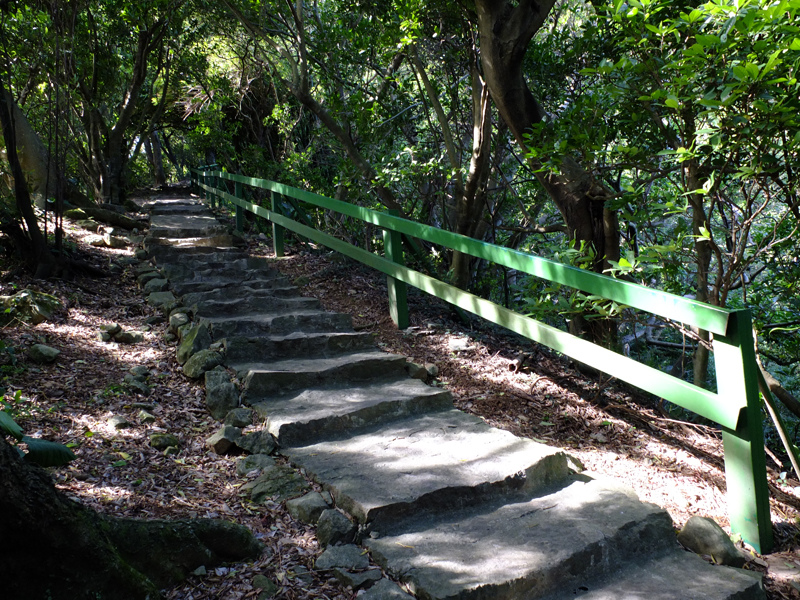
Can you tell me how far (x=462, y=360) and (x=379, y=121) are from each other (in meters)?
4.65

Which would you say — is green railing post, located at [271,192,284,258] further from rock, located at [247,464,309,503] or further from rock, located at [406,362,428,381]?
rock, located at [247,464,309,503]

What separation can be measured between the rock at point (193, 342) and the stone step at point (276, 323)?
110 millimetres

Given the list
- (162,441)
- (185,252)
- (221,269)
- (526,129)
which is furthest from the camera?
(185,252)

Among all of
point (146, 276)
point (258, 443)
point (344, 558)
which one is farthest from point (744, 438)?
point (146, 276)

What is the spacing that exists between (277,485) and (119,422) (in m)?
1.19

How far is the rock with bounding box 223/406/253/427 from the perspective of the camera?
4.04 metres

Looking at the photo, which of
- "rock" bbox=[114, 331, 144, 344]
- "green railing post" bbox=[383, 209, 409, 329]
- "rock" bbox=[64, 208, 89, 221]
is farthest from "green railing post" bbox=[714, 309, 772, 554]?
"rock" bbox=[64, 208, 89, 221]

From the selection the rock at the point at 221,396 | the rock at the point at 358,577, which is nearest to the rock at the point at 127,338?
the rock at the point at 221,396

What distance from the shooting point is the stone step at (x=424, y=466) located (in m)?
3.17

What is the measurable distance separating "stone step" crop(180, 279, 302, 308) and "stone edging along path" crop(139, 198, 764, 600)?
0.68m

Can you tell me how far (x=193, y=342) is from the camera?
5105 mm

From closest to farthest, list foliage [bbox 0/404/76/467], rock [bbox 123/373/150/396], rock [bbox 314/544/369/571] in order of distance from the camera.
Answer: foliage [bbox 0/404/76/467], rock [bbox 314/544/369/571], rock [bbox 123/373/150/396]

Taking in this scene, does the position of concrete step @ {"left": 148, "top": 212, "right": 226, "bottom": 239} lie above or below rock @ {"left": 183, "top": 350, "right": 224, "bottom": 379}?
above

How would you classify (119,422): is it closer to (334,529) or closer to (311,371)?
(311,371)
